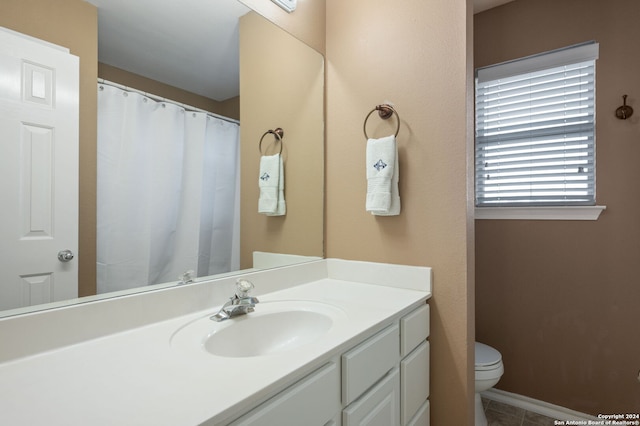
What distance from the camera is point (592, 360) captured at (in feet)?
5.75

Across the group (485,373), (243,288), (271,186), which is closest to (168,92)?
(271,186)

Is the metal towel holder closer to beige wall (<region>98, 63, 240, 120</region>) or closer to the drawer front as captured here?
the drawer front

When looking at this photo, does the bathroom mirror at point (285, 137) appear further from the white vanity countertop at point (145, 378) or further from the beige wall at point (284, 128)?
the white vanity countertop at point (145, 378)

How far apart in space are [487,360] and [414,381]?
2.50ft

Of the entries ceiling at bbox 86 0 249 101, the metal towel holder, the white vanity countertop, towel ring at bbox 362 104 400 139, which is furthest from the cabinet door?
the metal towel holder

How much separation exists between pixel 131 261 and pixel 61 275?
0.57 ft

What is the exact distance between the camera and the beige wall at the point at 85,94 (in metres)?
0.84

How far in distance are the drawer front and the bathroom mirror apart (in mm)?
661

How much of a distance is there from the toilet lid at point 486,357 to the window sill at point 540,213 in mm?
799

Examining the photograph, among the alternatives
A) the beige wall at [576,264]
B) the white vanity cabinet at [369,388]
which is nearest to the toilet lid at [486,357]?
the beige wall at [576,264]

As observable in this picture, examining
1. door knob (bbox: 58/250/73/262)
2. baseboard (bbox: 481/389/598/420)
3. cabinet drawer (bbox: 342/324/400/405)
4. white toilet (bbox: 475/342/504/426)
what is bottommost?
baseboard (bbox: 481/389/598/420)

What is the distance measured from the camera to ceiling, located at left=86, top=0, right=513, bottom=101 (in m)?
0.95

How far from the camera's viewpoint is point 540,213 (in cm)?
187

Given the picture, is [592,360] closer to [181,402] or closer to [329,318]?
[329,318]
